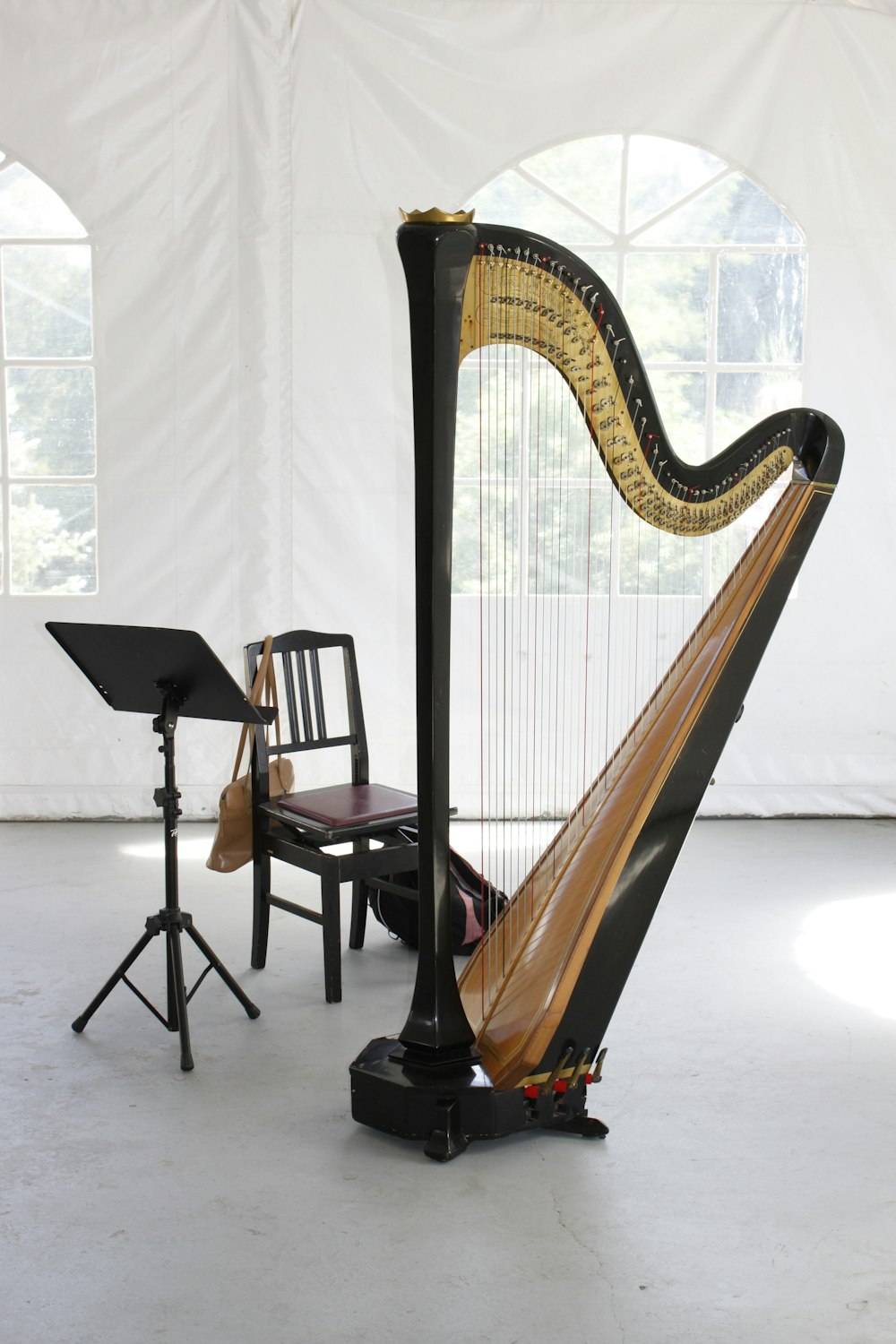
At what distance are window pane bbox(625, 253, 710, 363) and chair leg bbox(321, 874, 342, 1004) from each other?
2.62 meters

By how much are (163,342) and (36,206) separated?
662 mm

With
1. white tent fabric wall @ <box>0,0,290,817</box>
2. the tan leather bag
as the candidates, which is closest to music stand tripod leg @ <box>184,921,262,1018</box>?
the tan leather bag

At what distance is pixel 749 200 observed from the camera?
462cm

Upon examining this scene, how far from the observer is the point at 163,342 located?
4.53 metres

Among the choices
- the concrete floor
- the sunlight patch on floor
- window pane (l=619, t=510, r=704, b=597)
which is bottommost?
the concrete floor

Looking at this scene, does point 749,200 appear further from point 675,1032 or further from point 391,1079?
point 391,1079

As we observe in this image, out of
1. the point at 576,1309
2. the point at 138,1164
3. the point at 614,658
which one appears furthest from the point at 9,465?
the point at 576,1309

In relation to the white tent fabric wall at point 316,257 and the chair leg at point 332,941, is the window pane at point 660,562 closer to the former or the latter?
the white tent fabric wall at point 316,257

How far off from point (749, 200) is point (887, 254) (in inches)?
20.2

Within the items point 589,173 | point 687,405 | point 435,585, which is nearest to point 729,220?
point 589,173

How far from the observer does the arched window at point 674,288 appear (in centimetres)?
460

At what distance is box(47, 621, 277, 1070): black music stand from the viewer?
7.95 feet

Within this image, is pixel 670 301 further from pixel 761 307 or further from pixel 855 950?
pixel 855 950

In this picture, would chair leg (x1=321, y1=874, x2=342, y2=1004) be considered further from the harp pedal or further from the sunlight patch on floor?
the sunlight patch on floor
